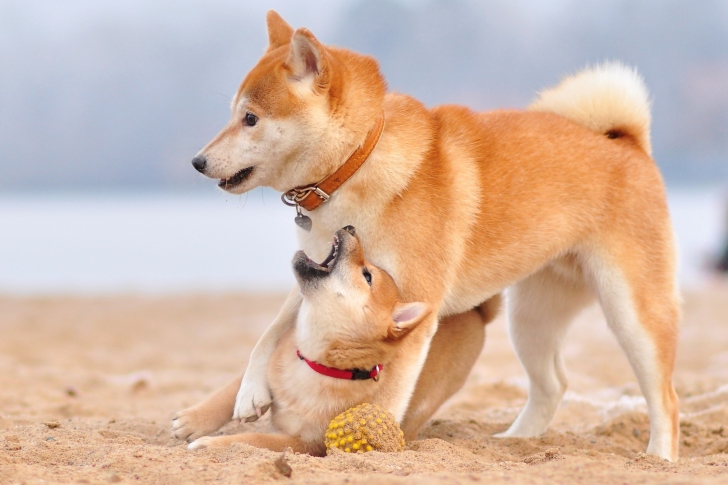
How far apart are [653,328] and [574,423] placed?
1144 millimetres

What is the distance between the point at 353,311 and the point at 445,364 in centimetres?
84

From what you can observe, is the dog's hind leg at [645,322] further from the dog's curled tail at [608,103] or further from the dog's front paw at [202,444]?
the dog's front paw at [202,444]

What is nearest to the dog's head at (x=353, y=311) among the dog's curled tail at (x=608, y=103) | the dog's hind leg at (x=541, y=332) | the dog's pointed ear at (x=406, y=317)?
the dog's pointed ear at (x=406, y=317)

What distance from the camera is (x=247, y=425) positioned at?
4.19 m

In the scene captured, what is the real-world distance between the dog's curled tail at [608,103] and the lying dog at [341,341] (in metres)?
1.61

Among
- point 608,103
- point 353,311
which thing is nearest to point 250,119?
point 353,311

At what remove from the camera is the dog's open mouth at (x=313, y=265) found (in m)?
3.62

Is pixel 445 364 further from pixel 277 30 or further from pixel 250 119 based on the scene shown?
pixel 277 30

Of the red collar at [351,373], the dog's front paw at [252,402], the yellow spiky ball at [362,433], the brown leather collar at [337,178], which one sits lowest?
the yellow spiky ball at [362,433]

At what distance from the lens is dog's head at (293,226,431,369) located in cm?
353

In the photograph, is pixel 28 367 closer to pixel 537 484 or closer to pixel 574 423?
pixel 574 423

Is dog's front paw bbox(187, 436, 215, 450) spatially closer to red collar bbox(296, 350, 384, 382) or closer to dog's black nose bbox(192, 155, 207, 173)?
red collar bbox(296, 350, 384, 382)

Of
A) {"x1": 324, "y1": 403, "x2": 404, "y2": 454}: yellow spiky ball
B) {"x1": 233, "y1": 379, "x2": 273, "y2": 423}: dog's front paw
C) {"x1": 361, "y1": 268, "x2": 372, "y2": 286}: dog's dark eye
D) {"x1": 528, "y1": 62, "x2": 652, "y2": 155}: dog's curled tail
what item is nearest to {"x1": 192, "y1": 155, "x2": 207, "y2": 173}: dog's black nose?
{"x1": 361, "y1": 268, "x2": 372, "y2": 286}: dog's dark eye

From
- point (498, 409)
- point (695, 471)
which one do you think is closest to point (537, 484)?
point (695, 471)
